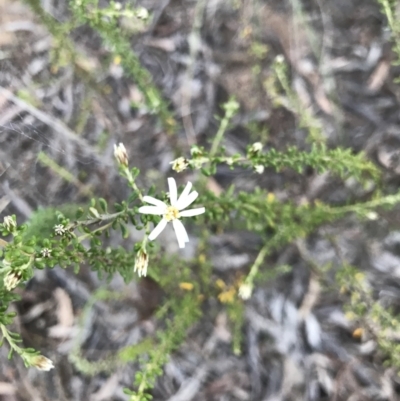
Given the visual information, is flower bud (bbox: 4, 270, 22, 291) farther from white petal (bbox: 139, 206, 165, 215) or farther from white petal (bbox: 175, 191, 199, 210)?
white petal (bbox: 175, 191, 199, 210)

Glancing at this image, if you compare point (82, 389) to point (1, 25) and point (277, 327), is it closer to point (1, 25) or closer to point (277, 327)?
point (277, 327)

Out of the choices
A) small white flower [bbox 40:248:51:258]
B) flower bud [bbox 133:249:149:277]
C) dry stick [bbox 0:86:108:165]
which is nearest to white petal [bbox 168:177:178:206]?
flower bud [bbox 133:249:149:277]

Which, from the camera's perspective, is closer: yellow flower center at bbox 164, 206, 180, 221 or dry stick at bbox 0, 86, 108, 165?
yellow flower center at bbox 164, 206, 180, 221

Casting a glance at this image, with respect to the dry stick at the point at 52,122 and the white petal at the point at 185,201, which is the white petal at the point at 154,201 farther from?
the dry stick at the point at 52,122

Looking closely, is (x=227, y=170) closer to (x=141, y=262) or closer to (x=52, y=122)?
(x=52, y=122)

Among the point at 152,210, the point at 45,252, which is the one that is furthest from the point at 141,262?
the point at 45,252

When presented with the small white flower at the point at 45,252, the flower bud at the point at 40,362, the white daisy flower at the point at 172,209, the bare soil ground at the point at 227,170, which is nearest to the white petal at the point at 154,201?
the white daisy flower at the point at 172,209
